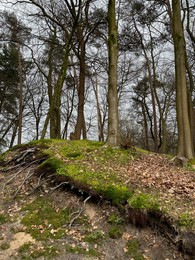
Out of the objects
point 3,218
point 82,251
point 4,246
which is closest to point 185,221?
point 82,251

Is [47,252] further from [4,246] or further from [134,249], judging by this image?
[134,249]

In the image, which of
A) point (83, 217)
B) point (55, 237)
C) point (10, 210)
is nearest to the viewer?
point (55, 237)

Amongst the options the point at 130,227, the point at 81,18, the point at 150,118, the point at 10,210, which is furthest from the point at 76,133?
the point at 150,118

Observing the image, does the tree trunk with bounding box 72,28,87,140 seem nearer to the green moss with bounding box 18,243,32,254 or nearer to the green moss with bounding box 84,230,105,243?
the green moss with bounding box 84,230,105,243

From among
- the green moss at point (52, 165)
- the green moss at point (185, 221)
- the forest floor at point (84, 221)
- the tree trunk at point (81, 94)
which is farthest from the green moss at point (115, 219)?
the tree trunk at point (81, 94)

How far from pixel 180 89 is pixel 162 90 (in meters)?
13.8

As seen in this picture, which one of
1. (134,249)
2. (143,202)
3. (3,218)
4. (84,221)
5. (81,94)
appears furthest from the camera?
(81,94)

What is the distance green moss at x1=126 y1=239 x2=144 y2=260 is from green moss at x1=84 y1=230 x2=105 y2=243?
43cm

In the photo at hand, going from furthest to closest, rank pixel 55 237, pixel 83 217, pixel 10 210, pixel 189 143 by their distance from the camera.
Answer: pixel 189 143 < pixel 10 210 < pixel 83 217 < pixel 55 237

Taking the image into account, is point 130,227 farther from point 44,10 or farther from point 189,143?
point 44,10

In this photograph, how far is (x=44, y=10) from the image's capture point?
432 inches

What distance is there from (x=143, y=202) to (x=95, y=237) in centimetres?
95

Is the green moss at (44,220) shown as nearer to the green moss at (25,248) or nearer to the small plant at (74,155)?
the green moss at (25,248)

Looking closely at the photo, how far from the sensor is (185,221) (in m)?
3.59
